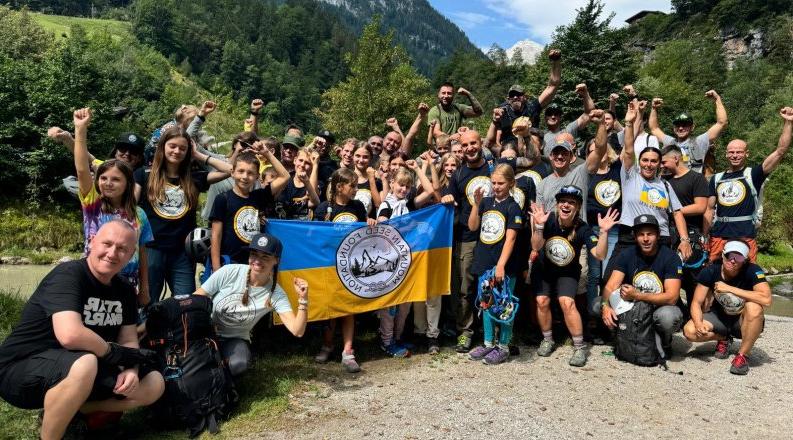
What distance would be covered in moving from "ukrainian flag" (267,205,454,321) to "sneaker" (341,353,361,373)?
50cm

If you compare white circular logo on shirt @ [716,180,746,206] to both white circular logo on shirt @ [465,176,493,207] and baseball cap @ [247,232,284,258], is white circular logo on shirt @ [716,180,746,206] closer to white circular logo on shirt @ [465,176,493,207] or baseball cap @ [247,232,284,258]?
white circular logo on shirt @ [465,176,493,207]

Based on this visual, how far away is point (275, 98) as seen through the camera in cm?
10631

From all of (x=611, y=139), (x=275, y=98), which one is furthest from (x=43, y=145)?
(x=275, y=98)

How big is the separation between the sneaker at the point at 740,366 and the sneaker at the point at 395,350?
12.3 ft

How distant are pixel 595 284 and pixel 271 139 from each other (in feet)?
15.3

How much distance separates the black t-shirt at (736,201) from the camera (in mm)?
6590

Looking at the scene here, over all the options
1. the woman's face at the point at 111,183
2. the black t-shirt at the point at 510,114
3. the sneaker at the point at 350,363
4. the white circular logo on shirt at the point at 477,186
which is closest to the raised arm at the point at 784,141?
the black t-shirt at the point at 510,114

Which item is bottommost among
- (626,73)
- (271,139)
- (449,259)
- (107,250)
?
(449,259)

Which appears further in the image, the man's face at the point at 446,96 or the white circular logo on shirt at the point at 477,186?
the man's face at the point at 446,96

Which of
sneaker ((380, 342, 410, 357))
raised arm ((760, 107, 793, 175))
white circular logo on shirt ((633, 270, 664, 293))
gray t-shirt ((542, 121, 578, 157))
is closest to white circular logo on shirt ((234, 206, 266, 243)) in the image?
sneaker ((380, 342, 410, 357))

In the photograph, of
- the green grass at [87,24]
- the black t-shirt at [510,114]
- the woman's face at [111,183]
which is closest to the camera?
the woman's face at [111,183]

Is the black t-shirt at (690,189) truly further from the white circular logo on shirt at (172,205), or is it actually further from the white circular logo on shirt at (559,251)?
the white circular logo on shirt at (172,205)

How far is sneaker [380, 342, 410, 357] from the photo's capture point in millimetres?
6129

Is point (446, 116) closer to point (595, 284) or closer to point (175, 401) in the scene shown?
point (595, 284)
